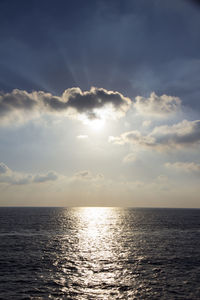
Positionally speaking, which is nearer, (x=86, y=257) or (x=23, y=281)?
(x=23, y=281)

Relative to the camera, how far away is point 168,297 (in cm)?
2683

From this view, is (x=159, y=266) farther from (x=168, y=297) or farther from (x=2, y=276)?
(x=2, y=276)

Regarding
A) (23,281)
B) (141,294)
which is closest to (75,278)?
(23,281)

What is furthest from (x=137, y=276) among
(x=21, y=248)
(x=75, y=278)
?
(x=21, y=248)

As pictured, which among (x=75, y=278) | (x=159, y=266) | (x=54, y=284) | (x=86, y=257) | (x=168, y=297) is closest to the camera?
(x=168, y=297)

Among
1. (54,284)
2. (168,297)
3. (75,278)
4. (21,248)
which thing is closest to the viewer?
(168,297)

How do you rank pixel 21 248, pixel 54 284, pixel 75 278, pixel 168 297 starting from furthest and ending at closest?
pixel 21 248, pixel 75 278, pixel 54 284, pixel 168 297

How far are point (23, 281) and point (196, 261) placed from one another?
31.5 meters

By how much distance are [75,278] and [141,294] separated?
34.4ft

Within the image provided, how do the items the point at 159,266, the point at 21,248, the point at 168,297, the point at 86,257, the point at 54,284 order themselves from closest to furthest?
the point at 168,297 → the point at 54,284 → the point at 159,266 → the point at 86,257 → the point at 21,248

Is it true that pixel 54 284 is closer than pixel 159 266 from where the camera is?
Yes

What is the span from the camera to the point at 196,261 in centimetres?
4338

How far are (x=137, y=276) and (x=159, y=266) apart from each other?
7.34 metres

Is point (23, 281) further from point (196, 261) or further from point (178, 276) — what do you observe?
point (196, 261)
